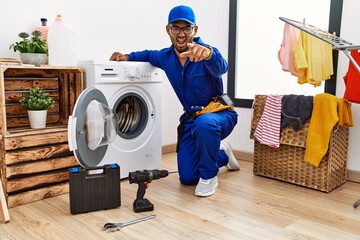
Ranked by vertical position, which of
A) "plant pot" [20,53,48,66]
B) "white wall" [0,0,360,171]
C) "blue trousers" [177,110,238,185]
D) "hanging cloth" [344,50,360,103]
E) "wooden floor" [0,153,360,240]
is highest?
"white wall" [0,0,360,171]

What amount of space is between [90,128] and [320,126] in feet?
4.57

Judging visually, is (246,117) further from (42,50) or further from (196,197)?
(42,50)

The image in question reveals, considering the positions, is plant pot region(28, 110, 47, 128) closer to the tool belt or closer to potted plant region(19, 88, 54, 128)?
potted plant region(19, 88, 54, 128)

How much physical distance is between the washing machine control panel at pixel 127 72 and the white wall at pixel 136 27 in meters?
0.51

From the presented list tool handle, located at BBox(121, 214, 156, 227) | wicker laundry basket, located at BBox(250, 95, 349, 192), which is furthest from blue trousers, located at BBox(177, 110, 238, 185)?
tool handle, located at BBox(121, 214, 156, 227)

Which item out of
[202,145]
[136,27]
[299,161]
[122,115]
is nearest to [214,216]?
[202,145]

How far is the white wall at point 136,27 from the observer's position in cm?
220

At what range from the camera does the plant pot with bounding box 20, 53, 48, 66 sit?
1.90 meters

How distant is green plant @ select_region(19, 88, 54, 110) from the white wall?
388 mm

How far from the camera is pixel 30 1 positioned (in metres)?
2.21

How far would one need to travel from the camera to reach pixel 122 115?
2.35 meters

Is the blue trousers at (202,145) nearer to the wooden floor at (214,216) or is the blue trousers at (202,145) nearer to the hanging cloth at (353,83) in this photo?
the wooden floor at (214,216)

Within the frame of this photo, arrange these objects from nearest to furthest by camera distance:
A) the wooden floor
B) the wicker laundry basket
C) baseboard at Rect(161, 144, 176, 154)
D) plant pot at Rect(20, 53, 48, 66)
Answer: the wooden floor → plant pot at Rect(20, 53, 48, 66) → the wicker laundry basket → baseboard at Rect(161, 144, 176, 154)

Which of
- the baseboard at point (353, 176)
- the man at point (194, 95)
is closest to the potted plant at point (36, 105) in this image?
the man at point (194, 95)
